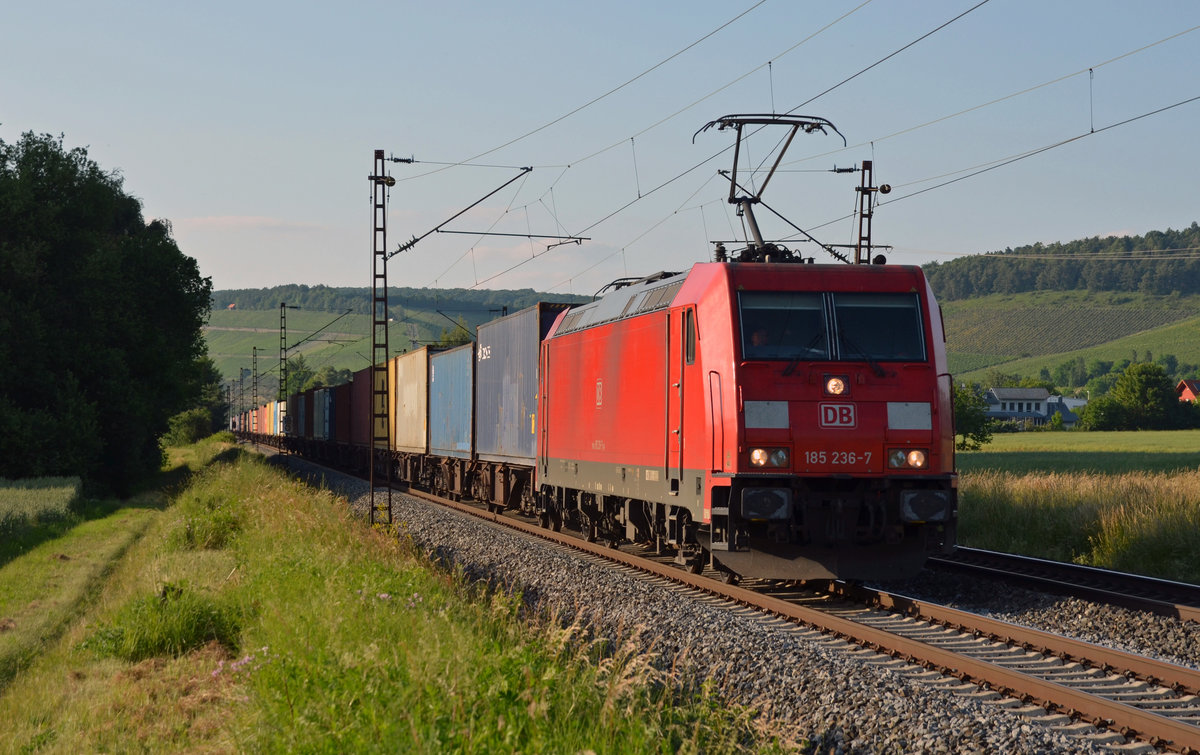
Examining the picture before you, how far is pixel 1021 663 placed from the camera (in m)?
8.59

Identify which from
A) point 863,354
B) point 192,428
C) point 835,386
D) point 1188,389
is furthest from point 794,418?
point 1188,389

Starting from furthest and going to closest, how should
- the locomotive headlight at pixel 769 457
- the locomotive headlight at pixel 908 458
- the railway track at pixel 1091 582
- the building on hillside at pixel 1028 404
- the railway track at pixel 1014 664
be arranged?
the building on hillside at pixel 1028 404 → the locomotive headlight at pixel 908 458 → the locomotive headlight at pixel 769 457 → the railway track at pixel 1091 582 → the railway track at pixel 1014 664

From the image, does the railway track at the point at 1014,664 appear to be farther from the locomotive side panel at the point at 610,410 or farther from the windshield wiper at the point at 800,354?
the windshield wiper at the point at 800,354

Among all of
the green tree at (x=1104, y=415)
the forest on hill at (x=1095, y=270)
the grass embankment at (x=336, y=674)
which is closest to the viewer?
the grass embankment at (x=336, y=674)

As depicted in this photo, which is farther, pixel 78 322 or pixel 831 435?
pixel 78 322

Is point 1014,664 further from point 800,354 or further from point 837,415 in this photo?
point 800,354

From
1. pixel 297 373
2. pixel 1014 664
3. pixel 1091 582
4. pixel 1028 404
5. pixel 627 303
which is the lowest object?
pixel 1014 664

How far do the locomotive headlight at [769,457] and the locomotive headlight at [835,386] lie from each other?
80 cm

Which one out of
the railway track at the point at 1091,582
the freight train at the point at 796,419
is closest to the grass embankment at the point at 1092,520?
the railway track at the point at 1091,582

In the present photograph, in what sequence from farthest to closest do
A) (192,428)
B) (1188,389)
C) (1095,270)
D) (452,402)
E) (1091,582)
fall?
(1095,270)
(1188,389)
(192,428)
(452,402)
(1091,582)

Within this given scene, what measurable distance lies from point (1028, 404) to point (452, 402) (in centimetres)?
12970

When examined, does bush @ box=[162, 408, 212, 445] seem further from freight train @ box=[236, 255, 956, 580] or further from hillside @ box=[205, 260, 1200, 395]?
freight train @ box=[236, 255, 956, 580]

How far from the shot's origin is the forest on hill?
7195 inches

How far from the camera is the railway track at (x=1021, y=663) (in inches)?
268
